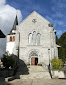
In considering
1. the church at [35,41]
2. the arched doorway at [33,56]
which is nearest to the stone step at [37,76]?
the church at [35,41]

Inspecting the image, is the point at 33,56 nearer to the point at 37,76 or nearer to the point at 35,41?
the point at 35,41

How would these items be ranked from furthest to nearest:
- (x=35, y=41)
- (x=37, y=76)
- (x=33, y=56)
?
(x=35, y=41) → (x=33, y=56) → (x=37, y=76)

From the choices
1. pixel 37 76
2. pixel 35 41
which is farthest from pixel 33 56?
pixel 37 76

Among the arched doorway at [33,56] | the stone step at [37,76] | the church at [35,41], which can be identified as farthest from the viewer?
the arched doorway at [33,56]

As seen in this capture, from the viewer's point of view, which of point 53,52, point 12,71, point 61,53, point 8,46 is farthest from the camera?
point 61,53

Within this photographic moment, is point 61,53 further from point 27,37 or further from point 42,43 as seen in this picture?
point 27,37

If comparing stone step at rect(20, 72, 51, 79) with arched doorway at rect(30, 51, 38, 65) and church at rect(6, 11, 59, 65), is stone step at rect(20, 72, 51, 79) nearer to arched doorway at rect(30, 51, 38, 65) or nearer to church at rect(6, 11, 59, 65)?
church at rect(6, 11, 59, 65)

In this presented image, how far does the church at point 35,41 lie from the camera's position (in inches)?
1098

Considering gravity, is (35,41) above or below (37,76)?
above

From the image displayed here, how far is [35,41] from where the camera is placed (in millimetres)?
29141

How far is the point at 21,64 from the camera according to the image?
27344mm

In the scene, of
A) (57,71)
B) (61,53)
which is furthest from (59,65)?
(61,53)

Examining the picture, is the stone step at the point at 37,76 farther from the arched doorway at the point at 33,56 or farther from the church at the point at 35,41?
the arched doorway at the point at 33,56

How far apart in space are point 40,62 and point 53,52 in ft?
13.9
